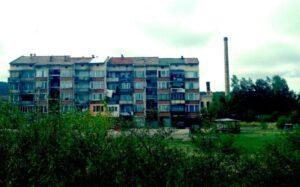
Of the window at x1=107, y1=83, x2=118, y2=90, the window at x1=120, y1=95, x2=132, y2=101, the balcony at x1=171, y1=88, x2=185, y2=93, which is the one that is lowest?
the window at x1=120, y1=95, x2=132, y2=101

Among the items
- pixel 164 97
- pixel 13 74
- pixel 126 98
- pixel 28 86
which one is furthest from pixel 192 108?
pixel 13 74

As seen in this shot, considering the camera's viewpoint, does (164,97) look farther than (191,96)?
No

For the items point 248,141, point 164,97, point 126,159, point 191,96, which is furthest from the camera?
point 191,96

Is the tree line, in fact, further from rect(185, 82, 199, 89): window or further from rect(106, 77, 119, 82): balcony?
rect(106, 77, 119, 82): balcony

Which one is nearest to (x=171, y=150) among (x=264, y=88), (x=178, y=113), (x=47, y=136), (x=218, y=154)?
(x=218, y=154)

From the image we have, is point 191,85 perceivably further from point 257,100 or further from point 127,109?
point 257,100

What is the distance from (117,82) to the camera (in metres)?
85.5

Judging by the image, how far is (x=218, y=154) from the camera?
35.5 feet

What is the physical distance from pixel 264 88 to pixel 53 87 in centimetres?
4723

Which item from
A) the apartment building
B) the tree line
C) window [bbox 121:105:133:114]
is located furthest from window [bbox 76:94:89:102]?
the tree line

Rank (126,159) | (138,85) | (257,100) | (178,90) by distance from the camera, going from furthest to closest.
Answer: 1. (257,100)
2. (178,90)
3. (138,85)
4. (126,159)

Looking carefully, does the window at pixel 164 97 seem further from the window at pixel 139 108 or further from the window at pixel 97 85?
the window at pixel 97 85

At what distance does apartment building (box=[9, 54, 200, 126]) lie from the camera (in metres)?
84.4

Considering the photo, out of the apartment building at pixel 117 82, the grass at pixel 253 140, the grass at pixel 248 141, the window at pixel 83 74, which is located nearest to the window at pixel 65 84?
the apartment building at pixel 117 82
